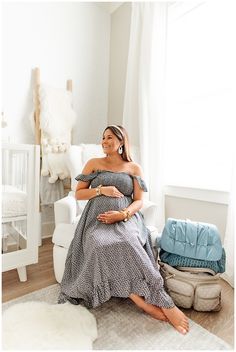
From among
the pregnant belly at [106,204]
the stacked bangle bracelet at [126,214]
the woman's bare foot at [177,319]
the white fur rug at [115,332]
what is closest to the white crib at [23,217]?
the white fur rug at [115,332]

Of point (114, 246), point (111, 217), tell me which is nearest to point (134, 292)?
point (114, 246)

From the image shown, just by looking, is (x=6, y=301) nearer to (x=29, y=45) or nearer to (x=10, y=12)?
(x=29, y=45)

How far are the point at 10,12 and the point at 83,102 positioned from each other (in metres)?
1.03

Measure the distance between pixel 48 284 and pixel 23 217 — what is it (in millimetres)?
474

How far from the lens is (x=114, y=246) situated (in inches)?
48.5

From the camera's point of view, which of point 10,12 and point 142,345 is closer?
point 142,345

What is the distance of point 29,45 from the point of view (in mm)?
2326

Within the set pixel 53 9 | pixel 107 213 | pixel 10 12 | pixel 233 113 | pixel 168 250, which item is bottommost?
pixel 168 250

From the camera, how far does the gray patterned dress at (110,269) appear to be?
3.94 feet

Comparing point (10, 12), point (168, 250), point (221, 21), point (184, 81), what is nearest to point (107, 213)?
point (168, 250)

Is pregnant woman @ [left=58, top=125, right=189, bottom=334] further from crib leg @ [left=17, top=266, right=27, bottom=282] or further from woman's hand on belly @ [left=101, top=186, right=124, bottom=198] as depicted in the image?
crib leg @ [left=17, top=266, right=27, bottom=282]


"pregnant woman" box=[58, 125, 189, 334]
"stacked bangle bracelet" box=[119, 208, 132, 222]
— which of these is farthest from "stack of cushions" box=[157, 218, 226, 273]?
"stacked bangle bracelet" box=[119, 208, 132, 222]

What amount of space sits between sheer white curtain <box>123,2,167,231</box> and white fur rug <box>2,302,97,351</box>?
1.16m

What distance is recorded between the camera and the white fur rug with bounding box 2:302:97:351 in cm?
106
